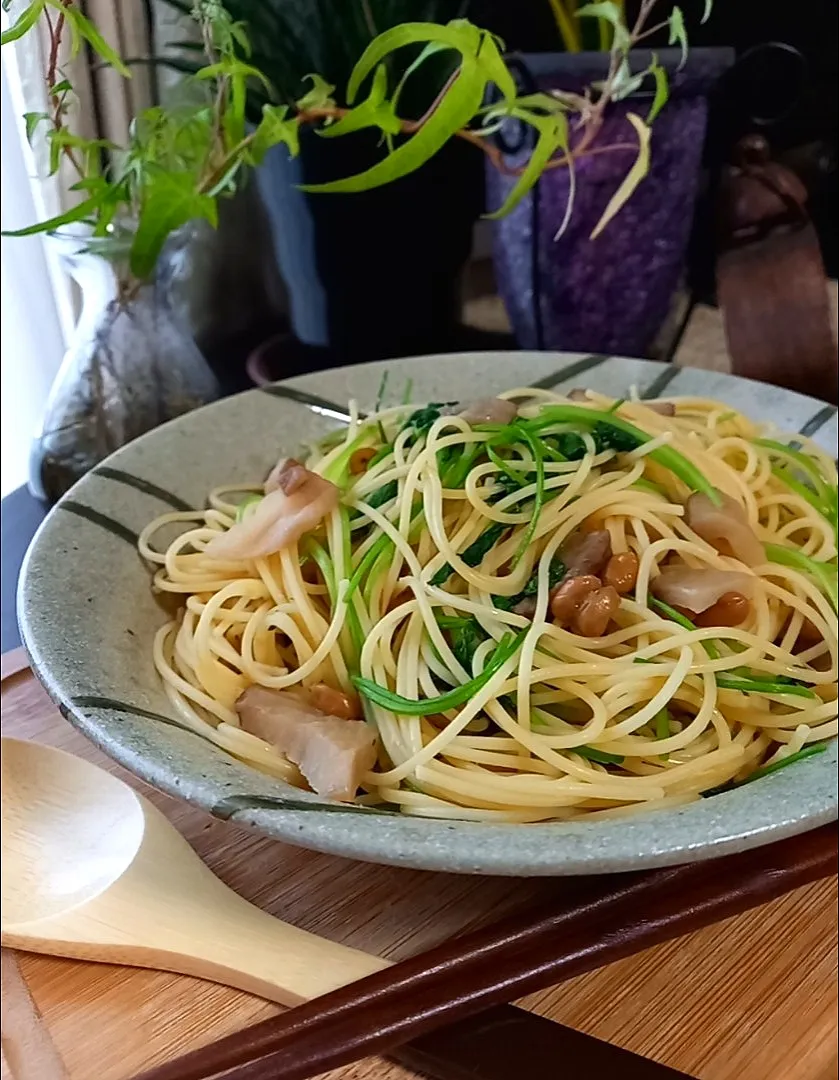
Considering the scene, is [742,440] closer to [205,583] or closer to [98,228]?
[205,583]

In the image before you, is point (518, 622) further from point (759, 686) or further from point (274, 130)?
point (274, 130)

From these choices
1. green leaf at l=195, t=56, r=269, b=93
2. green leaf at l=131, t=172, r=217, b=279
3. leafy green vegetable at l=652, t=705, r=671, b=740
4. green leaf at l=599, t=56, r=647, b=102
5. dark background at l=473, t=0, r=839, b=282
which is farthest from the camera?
dark background at l=473, t=0, r=839, b=282

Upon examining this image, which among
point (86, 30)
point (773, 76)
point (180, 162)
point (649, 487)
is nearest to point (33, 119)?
point (86, 30)

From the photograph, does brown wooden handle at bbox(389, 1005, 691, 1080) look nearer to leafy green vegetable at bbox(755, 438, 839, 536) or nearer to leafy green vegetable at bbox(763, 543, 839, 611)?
leafy green vegetable at bbox(763, 543, 839, 611)

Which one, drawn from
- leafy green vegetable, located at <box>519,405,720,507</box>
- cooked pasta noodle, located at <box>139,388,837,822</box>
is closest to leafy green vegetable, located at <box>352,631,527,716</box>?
cooked pasta noodle, located at <box>139,388,837,822</box>

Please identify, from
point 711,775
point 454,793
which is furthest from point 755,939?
point 454,793

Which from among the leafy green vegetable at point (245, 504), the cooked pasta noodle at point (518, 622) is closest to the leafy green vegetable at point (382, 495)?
the cooked pasta noodle at point (518, 622)
